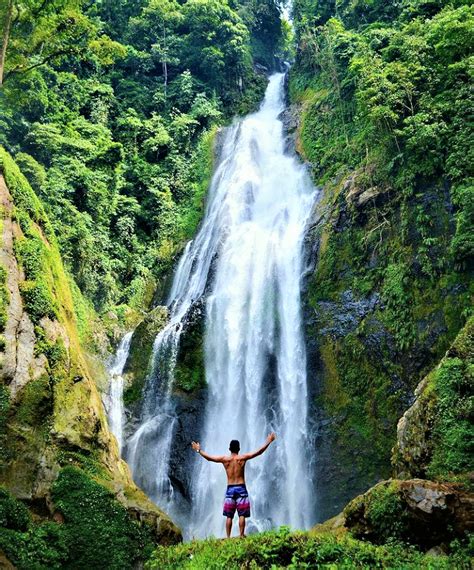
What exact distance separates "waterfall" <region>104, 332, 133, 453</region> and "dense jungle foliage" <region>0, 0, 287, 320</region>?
237cm

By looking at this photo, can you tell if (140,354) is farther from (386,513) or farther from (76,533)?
(386,513)

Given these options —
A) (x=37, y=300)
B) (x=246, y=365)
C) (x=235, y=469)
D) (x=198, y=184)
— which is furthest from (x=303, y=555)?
(x=198, y=184)

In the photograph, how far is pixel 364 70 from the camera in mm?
16203

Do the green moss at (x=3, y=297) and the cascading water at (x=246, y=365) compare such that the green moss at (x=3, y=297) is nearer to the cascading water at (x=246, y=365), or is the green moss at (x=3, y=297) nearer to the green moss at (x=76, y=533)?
the green moss at (x=76, y=533)

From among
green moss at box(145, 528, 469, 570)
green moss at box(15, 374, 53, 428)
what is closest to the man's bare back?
green moss at box(145, 528, 469, 570)

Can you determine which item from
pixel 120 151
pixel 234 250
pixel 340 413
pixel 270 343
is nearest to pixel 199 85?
pixel 120 151

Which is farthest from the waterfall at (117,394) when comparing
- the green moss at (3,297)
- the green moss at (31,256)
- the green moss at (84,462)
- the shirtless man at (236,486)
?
the shirtless man at (236,486)

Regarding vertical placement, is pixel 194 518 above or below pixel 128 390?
below

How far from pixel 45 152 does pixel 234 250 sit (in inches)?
343

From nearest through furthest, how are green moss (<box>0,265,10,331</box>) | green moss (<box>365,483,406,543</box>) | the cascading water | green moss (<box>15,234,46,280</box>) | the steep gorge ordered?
1. green moss (<box>365,483,406,543</box>)
2. the steep gorge
3. green moss (<box>0,265,10,331</box>)
4. green moss (<box>15,234,46,280</box>)
5. the cascading water

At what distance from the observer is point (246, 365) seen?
1586cm

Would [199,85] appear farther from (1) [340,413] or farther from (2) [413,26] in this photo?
(1) [340,413]

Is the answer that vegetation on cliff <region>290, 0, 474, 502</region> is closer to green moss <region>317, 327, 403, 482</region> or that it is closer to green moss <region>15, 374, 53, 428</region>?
green moss <region>317, 327, 403, 482</region>

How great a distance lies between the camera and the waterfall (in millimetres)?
16031
